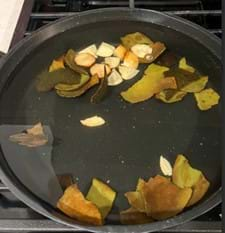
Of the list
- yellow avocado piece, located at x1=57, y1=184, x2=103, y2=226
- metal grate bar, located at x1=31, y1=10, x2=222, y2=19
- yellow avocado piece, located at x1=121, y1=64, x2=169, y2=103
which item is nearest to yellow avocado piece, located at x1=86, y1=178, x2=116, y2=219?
yellow avocado piece, located at x1=57, y1=184, x2=103, y2=226

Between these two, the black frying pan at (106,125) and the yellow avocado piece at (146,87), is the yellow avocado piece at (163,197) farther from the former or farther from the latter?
the yellow avocado piece at (146,87)

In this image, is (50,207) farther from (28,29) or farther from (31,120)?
(28,29)

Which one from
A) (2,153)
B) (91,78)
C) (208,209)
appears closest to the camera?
(208,209)

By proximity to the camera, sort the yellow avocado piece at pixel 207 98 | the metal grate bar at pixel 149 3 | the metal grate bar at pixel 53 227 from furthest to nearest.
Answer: the metal grate bar at pixel 149 3 → the yellow avocado piece at pixel 207 98 → the metal grate bar at pixel 53 227

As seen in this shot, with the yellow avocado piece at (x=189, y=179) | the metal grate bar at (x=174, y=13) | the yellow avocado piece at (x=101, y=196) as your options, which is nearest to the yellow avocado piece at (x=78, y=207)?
the yellow avocado piece at (x=101, y=196)

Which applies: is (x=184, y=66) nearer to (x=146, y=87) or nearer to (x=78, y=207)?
(x=146, y=87)

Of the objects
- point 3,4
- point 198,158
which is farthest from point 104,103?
point 3,4

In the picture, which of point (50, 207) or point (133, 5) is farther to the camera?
point (133, 5)

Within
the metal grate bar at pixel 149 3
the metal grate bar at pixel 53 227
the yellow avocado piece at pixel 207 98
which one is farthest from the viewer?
the metal grate bar at pixel 149 3
